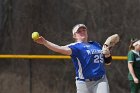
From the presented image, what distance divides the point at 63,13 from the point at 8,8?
1.26 meters

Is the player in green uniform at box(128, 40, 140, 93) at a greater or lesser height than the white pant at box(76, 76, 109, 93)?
greater

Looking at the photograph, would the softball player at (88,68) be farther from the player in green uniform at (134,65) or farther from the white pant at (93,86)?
the player in green uniform at (134,65)

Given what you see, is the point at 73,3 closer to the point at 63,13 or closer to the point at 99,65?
the point at 63,13

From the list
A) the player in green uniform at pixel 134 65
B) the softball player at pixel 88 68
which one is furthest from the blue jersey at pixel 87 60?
the player in green uniform at pixel 134 65

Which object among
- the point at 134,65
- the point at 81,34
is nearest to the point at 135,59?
the point at 134,65

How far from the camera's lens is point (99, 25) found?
10352mm

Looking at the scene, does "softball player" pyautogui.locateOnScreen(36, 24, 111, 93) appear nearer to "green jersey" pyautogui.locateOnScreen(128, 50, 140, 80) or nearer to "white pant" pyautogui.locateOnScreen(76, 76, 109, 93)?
"white pant" pyautogui.locateOnScreen(76, 76, 109, 93)

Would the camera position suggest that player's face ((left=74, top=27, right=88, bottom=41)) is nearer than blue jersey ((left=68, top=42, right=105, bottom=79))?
No

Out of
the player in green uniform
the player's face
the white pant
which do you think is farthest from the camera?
the player in green uniform

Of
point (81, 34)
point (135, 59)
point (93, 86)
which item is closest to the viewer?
point (93, 86)

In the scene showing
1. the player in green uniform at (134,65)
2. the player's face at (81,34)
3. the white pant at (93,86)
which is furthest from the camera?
the player in green uniform at (134,65)

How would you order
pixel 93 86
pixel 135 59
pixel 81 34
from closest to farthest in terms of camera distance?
pixel 93 86
pixel 81 34
pixel 135 59

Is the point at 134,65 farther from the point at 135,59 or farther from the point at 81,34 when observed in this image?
the point at 81,34

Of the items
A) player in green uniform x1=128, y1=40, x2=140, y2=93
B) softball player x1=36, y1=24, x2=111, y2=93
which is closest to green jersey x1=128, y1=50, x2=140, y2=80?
player in green uniform x1=128, y1=40, x2=140, y2=93
